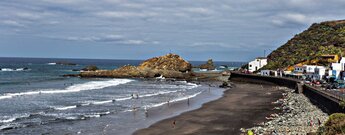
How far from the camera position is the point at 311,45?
11944 cm

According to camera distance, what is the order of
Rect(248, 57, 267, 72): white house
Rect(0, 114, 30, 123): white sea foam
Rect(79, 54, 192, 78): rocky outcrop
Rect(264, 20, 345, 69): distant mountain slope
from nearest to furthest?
Rect(0, 114, 30, 123): white sea foam
Rect(264, 20, 345, 69): distant mountain slope
Rect(79, 54, 192, 78): rocky outcrop
Rect(248, 57, 267, 72): white house

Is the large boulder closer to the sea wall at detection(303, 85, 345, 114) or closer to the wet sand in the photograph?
the sea wall at detection(303, 85, 345, 114)

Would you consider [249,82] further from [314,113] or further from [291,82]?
[314,113]

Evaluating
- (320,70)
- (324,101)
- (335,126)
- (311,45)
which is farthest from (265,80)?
(335,126)

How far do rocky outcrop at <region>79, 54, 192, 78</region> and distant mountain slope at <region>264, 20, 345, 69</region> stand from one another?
27.4m

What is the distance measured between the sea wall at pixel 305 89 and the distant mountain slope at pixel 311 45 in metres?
17.6

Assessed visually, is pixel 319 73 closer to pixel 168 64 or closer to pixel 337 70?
pixel 337 70

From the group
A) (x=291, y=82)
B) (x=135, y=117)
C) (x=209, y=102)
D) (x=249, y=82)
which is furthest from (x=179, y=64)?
(x=135, y=117)

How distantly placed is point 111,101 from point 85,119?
1351 cm

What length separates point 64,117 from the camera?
36.0 m

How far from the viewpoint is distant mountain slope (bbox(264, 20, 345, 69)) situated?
4174 inches

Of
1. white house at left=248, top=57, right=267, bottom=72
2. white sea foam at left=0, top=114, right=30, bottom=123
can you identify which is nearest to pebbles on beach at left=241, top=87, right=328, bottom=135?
white sea foam at left=0, top=114, right=30, bottom=123

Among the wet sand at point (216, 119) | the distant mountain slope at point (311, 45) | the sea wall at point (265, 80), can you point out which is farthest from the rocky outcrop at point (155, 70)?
the wet sand at point (216, 119)

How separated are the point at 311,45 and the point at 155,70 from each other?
51.5m
